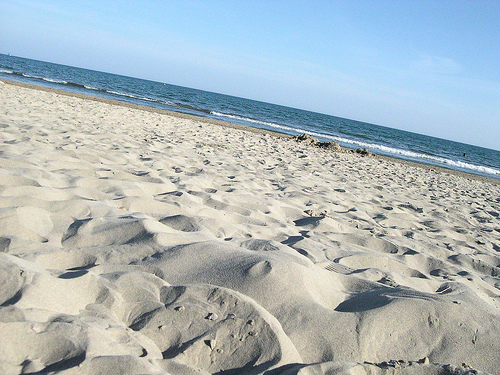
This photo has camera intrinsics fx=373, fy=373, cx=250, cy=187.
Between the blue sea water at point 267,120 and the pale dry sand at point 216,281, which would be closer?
the pale dry sand at point 216,281

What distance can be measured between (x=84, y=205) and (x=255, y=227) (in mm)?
1155

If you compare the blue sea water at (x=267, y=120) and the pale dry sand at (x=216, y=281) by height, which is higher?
the blue sea water at (x=267, y=120)

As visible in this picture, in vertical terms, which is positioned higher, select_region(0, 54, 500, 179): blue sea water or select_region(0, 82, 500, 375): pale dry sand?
select_region(0, 54, 500, 179): blue sea water

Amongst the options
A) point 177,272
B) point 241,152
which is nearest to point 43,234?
point 177,272

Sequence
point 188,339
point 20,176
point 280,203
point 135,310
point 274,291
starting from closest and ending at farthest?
1. point 188,339
2. point 135,310
3. point 274,291
4. point 20,176
5. point 280,203

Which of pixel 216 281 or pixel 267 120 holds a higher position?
pixel 267 120

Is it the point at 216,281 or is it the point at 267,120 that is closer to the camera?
the point at 216,281

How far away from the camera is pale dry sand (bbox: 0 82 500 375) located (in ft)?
4.19

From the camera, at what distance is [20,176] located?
103 inches

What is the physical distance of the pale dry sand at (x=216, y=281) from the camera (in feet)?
4.19

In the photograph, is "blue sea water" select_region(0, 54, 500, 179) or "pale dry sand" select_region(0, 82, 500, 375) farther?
"blue sea water" select_region(0, 54, 500, 179)

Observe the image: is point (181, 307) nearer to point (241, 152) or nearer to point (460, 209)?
point (460, 209)

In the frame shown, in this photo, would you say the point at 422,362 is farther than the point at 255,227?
No

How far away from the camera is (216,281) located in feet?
5.69
